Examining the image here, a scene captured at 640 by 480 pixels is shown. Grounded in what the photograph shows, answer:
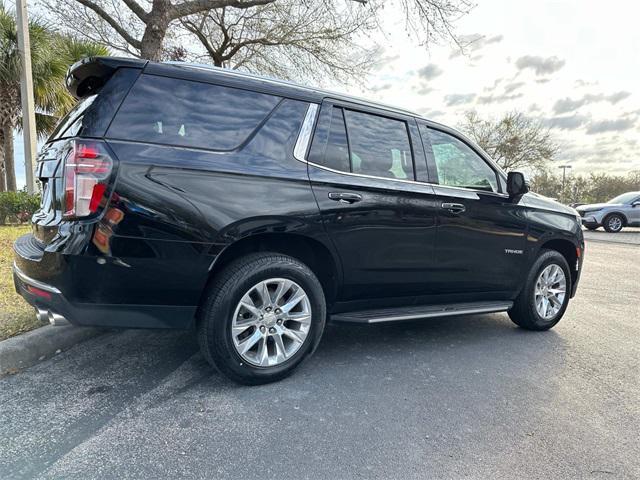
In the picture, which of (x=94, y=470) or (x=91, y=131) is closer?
(x=94, y=470)

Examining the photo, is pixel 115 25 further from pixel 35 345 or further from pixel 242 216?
pixel 242 216

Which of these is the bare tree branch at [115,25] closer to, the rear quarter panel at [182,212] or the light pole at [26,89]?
the light pole at [26,89]

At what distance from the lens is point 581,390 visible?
3.12 m

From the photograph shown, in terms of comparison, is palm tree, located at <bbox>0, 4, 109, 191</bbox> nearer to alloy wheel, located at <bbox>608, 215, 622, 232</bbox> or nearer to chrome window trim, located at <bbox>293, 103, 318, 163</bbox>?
chrome window trim, located at <bbox>293, 103, 318, 163</bbox>

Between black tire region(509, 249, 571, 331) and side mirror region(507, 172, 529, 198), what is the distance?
760 mm

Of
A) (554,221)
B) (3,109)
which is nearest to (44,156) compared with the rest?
(554,221)

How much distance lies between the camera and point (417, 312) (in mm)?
3477

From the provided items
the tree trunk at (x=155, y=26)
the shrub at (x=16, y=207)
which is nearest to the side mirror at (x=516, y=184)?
the shrub at (x=16, y=207)

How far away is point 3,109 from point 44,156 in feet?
35.3

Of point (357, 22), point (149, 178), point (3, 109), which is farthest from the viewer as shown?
point (357, 22)

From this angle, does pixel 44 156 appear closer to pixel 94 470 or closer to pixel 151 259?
pixel 151 259

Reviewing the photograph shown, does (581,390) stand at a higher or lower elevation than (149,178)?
lower

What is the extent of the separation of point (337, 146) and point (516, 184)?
6.28 feet

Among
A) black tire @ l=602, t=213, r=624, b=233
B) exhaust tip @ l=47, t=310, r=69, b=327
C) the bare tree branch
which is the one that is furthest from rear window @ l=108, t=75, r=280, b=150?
black tire @ l=602, t=213, r=624, b=233
